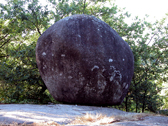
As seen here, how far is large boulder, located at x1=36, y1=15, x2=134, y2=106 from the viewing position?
16.4ft

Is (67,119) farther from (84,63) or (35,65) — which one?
(35,65)

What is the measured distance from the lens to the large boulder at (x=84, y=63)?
500 centimetres

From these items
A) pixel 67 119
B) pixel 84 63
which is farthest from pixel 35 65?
pixel 67 119

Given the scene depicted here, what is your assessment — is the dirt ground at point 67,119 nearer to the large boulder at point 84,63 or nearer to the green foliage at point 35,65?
the large boulder at point 84,63

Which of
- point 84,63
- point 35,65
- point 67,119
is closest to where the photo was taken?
point 67,119

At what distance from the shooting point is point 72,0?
1038 cm

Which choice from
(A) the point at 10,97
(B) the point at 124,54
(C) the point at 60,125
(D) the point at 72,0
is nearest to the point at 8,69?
(A) the point at 10,97

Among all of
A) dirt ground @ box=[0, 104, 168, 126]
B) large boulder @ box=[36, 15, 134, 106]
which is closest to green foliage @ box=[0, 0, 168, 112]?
large boulder @ box=[36, 15, 134, 106]

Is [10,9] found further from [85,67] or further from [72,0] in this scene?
[85,67]

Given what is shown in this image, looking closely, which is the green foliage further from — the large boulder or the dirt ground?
the dirt ground

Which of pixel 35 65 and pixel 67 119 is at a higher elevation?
pixel 35 65

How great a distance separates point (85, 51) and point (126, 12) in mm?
6122

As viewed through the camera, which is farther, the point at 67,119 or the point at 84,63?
the point at 84,63

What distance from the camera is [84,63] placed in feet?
16.3
